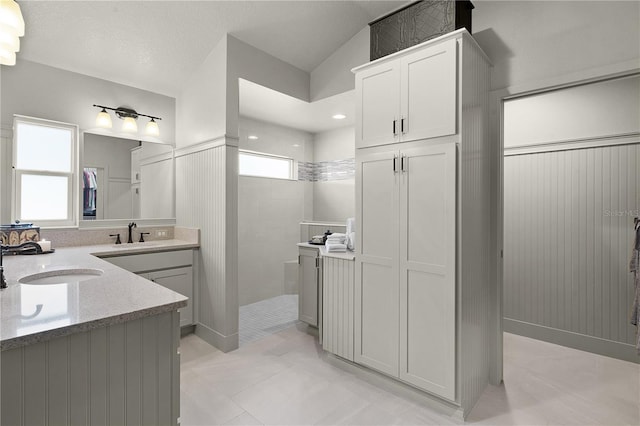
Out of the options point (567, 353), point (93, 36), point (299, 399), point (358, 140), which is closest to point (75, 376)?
point (299, 399)

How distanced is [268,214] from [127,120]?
2029mm

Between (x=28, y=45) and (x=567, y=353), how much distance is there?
5.32 m

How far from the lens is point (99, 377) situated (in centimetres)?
110

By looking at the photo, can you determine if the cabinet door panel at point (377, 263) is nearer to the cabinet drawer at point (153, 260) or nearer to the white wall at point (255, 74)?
the white wall at point (255, 74)

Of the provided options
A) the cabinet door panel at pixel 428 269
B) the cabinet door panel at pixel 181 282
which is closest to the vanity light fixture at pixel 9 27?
the cabinet door panel at pixel 181 282

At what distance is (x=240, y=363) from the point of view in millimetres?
2758

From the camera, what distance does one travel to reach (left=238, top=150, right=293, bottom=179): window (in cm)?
441

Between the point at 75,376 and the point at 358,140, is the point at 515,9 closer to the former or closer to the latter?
the point at 358,140

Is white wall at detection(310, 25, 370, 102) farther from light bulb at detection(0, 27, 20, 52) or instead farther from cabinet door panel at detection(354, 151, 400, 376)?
light bulb at detection(0, 27, 20, 52)

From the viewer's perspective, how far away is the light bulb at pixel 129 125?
11.1 feet

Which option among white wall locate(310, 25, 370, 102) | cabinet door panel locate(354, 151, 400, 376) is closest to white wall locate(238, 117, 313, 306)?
white wall locate(310, 25, 370, 102)

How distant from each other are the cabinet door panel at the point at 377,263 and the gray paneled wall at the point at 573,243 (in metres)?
1.89

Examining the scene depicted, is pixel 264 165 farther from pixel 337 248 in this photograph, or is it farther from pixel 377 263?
pixel 377 263

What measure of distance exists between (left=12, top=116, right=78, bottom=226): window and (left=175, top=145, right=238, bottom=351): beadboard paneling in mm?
1085
